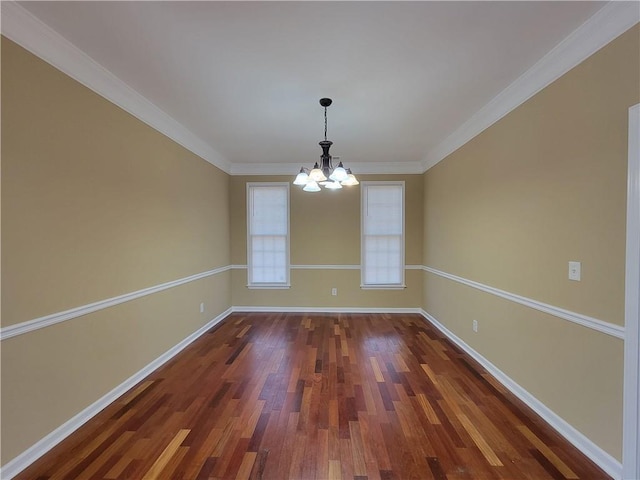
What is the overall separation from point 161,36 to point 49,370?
2337 millimetres

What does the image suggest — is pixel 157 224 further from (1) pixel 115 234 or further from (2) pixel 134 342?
(2) pixel 134 342

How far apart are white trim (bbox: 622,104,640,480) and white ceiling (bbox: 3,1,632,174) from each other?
921 millimetres

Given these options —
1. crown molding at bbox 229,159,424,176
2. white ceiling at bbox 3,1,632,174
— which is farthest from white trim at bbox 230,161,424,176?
white ceiling at bbox 3,1,632,174

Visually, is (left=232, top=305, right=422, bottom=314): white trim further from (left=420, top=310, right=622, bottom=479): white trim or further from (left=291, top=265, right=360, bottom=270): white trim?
(left=420, top=310, right=622, bottom=479): white trim

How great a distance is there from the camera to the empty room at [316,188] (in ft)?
5.49

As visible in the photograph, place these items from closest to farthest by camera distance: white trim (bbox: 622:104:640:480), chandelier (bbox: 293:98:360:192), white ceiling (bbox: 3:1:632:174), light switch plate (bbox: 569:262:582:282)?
white trim (bbox: 622:104:640:480) < white ceiling (bbox: 3:1:632:174) < light switch plate (bbox: 569:262:582:282) < chandelier (bbox: 293:98:360:192)

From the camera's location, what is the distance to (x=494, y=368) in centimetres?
287

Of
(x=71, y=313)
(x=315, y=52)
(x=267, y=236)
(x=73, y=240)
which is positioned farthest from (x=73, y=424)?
(x=267, y=236)

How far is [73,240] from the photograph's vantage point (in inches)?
81.5

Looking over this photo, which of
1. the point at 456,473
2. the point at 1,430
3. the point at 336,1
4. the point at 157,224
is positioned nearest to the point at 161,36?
the point at 336,1

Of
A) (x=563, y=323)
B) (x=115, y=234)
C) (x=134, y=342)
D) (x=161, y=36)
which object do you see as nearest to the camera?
(x=161, y=36)

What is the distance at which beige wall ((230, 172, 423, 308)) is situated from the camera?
5.18 m

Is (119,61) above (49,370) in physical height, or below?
above

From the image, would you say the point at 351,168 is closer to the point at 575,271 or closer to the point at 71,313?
the point at 575,271
